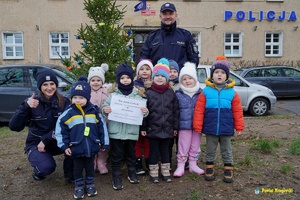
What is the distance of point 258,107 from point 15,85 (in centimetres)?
772

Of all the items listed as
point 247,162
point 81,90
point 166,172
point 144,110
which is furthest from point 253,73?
point 81,90

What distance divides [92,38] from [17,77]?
4937 mm

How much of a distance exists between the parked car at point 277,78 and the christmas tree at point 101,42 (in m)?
10.1

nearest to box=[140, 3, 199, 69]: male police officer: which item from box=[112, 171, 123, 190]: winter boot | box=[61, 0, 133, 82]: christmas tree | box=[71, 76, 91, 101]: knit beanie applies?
box=[61, 0, 133, 82]: christmas tree

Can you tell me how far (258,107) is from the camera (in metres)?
10.7

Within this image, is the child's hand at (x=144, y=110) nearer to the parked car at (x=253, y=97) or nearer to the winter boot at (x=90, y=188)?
the winter boot at (x=90, y=188)

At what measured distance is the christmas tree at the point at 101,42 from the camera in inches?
190

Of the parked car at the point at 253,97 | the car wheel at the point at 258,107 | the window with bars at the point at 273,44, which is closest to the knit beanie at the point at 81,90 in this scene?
the parked car at the point at 253,97

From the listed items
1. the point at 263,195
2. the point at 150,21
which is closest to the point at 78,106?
the point at 263,195

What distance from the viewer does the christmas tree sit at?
15.8ft

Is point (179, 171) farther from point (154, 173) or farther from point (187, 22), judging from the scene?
point (187, 22)

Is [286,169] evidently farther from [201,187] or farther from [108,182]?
[108,182]

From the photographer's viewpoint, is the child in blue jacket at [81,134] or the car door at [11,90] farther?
the car door at [11,90]

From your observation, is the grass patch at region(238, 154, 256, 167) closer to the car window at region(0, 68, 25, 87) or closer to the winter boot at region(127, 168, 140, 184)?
the winter boot at region(127, 168, 140, 184)
